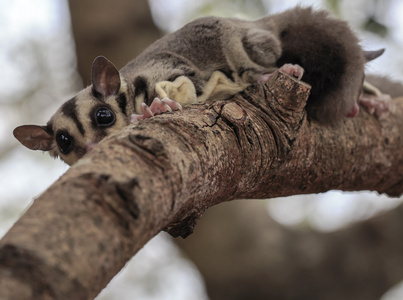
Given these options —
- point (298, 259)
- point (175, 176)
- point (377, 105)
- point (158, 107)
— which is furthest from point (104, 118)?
point (298, 259)

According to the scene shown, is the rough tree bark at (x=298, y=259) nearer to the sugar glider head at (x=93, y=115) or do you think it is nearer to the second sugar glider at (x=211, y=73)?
the second sugar glider at (x=211, y=73)

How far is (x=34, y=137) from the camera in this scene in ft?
11.3

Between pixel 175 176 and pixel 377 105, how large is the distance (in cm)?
256

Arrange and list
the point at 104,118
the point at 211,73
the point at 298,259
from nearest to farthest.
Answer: the point at 104,118 → the point at 211,73 → the point at 298,259

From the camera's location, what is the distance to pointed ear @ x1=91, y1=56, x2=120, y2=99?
3.12 metres

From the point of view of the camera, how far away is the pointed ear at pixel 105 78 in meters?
3.12

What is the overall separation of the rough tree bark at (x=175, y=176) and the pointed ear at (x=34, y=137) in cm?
133

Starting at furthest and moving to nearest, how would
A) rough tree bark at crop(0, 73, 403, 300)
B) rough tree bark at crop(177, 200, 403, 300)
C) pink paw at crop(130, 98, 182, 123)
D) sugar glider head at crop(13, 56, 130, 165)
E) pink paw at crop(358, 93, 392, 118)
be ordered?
rough tree bark at crop(177, 200, 403, 300) → pink paw at crop(358, 93, 392, 118) → sugar glider head at crop(13, 56, 130, 165) → pink paw at crop(130, 98, 182, 123) → rough tree bark at crop(0, 73, 403, 300)

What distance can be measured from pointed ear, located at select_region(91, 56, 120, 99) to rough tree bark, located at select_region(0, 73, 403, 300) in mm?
783

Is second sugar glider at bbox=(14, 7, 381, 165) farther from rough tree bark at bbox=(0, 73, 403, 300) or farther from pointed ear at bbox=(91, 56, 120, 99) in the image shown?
rough tree bark at bbox=(0, 73, 403, 300)

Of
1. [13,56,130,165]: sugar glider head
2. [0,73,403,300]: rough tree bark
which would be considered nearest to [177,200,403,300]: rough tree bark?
[0,73,403,300]: rough tree bark

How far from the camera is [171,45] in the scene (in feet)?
11.5

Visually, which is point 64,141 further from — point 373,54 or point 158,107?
point 373,54

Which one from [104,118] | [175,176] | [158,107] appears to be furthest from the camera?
[104,118]
